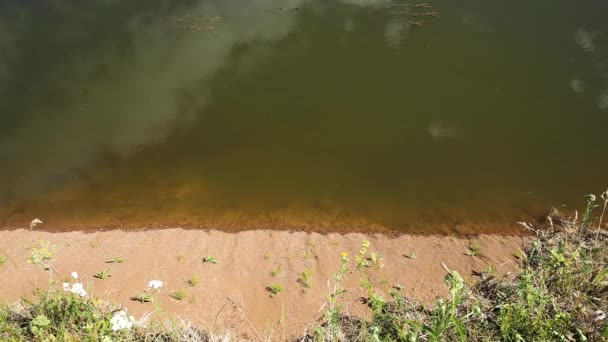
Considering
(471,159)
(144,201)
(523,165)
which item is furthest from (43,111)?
(523,165)

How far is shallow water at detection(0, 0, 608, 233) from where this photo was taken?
4496 mm

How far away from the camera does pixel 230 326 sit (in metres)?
3.20

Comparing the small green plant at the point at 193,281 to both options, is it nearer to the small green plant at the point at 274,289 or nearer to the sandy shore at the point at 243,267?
the sandy shore at the point at 243,267

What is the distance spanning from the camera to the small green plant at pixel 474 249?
3.76 metres

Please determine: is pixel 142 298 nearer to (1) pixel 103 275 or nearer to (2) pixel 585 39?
(1) pixel 103 275

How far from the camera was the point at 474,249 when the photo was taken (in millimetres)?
3811

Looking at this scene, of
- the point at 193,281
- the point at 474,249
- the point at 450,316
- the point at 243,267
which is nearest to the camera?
the point at 450,316

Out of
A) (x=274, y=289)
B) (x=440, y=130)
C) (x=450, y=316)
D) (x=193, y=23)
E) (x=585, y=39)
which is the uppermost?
(x=193, y=23)

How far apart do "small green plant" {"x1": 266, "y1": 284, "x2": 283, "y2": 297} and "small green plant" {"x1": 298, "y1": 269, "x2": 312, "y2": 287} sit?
6.7 inches

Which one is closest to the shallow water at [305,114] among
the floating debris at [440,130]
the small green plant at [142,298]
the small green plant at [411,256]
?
the floating debris at [440,130]

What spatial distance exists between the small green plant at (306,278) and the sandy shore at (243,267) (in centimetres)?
3

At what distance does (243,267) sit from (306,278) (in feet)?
1.75

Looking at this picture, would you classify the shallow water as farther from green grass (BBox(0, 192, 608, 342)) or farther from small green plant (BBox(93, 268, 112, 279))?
green grass (BBox(0, 192, 608, 342))

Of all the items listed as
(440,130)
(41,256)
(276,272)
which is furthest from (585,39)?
(41,256)
